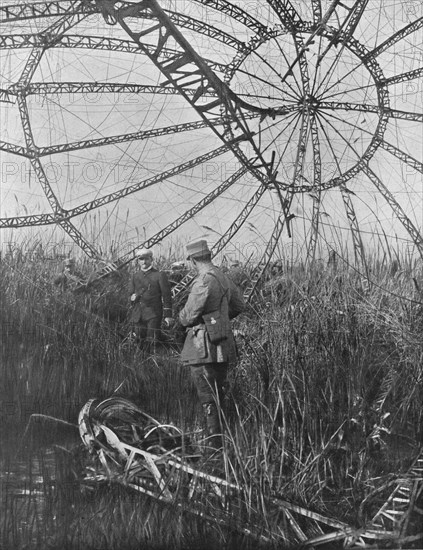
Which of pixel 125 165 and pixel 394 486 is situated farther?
pixel 125 165

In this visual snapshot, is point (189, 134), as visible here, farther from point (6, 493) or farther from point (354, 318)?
point (6, 493)

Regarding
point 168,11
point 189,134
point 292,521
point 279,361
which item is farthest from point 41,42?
point 292,521

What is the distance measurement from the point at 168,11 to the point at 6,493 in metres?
5.33

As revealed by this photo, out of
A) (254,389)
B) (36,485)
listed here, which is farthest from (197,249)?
(36,485)

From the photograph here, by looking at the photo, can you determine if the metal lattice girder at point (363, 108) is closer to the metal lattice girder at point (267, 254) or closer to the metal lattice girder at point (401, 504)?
the metal lattice girder at point (267, 254)

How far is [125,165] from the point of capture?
24.2ft

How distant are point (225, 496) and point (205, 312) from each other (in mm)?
2041

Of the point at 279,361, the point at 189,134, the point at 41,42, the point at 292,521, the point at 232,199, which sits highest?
the point at 41,42

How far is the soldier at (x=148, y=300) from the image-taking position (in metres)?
7.37

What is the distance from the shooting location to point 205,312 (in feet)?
21.9

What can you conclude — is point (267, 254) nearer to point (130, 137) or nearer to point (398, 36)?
point (130, 137)

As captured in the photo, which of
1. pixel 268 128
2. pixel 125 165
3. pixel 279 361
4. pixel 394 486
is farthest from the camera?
pixel 268 128

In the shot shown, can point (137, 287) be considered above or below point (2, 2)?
below

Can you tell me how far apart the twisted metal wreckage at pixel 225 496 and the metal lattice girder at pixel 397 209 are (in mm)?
2653
